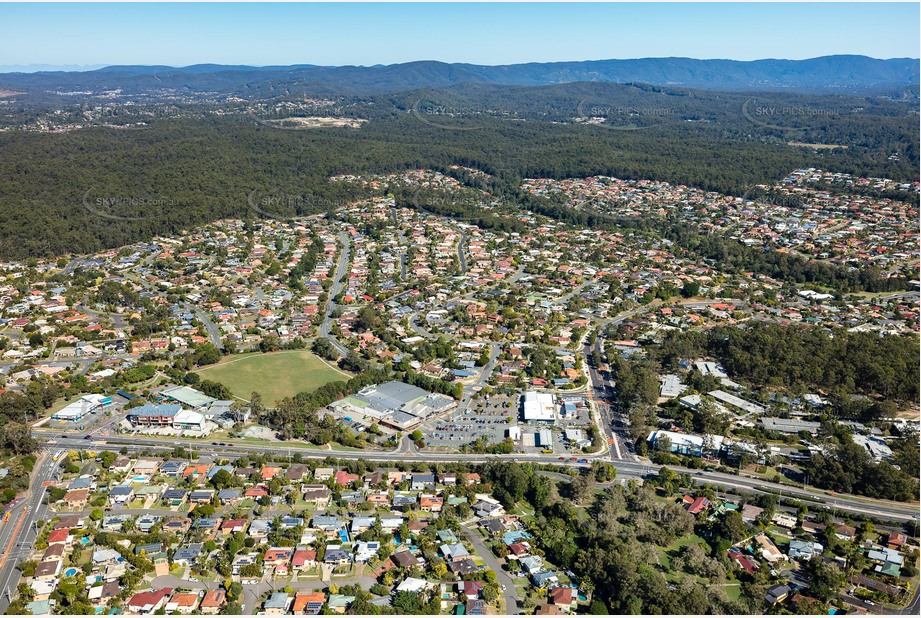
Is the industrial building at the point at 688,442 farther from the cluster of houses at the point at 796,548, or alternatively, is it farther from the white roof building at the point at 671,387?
the white roof building at the point at 671,387

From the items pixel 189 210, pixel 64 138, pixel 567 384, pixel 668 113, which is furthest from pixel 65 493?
pixel 668 113

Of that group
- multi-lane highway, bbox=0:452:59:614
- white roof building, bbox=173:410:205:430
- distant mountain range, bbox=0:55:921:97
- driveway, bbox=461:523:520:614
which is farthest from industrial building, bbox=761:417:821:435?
distant mountain range, bbox=0:55:921:97

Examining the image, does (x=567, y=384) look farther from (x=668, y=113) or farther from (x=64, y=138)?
(x=668, y=113)

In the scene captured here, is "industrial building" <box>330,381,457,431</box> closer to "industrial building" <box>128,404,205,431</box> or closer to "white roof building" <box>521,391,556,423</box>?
"white roof building" <box>521,391,556,423</box>

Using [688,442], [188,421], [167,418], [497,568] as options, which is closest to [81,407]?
[167,418]

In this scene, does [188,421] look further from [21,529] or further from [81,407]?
[21,529]
